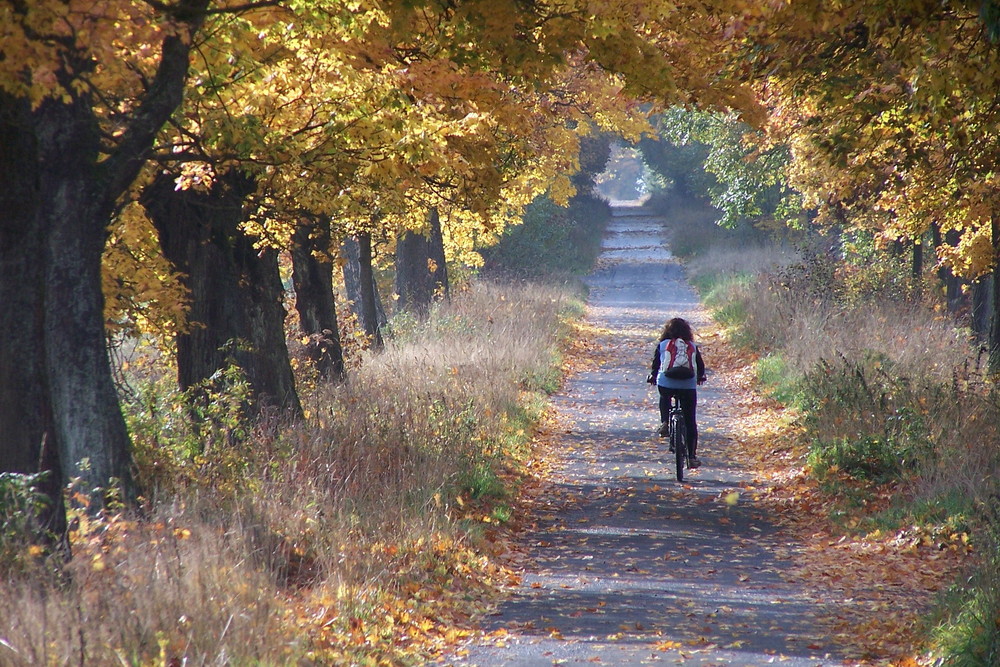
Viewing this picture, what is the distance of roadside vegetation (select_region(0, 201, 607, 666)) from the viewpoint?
5.22m

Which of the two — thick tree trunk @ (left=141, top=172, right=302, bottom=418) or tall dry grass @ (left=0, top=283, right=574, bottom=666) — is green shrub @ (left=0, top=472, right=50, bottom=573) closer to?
tall dry grass @ (left=0, top=283, right=574, bottom=666)

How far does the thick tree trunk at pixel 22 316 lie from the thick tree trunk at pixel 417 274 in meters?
17.1

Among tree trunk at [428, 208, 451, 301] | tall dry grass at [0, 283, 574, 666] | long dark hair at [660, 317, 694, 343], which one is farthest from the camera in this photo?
tree trunk at [428, 208, 451, 301]

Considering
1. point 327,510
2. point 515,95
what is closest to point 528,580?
point 327,510

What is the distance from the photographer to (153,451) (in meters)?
8.91

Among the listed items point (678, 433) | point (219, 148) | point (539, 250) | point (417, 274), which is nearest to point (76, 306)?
point (219, 148)

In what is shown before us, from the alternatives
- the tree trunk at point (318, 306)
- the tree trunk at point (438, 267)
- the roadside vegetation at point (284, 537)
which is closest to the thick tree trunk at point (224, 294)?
the roadside vegetation at point (284, 537)

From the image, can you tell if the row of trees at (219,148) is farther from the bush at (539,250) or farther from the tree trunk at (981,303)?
the bush at (539,250)

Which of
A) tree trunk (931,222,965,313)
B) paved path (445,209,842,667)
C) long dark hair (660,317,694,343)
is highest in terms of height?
long dark hair (660,317,694,343)

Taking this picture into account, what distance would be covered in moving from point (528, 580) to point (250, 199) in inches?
183

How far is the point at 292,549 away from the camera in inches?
291

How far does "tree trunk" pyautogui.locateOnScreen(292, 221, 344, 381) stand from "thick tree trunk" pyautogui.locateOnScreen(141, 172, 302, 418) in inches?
99.0

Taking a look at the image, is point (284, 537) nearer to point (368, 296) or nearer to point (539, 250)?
point (368, 296)

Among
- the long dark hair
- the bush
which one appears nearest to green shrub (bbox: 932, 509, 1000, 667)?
the long dark hair
